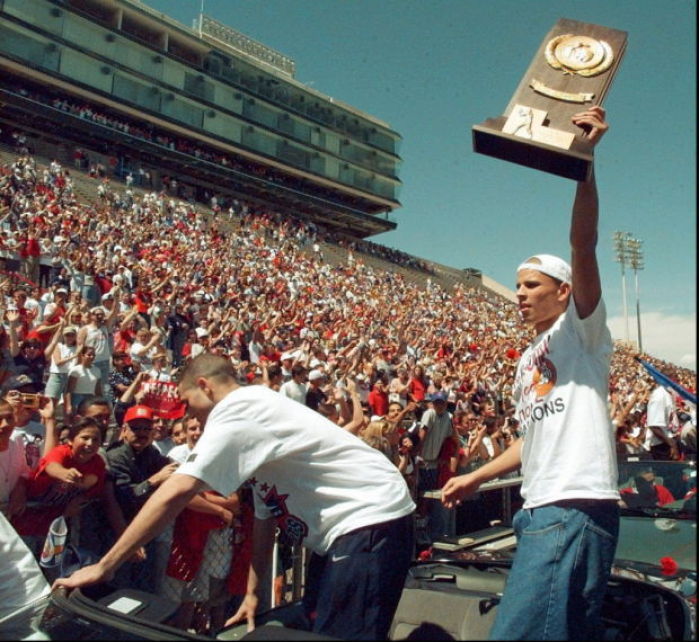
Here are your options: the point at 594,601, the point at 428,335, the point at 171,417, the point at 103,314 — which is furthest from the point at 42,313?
the point at 428,335

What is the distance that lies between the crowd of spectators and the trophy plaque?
222 cm

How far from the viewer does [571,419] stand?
2.05 metres

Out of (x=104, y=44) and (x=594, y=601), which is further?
(x=104, y=44)

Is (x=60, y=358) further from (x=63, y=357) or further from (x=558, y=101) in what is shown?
(x=558, y=101)

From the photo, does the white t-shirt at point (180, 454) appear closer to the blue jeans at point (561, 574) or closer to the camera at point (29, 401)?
the camera at point (29, 401)

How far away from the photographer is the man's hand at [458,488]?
8.00 feet

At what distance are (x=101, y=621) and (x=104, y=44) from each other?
162 feet

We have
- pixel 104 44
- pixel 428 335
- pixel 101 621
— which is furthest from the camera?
pixel 104 44

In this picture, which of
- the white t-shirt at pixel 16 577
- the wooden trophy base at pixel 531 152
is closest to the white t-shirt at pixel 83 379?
the white t-shirt at pixel 16 577

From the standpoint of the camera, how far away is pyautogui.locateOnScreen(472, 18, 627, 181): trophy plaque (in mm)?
1954

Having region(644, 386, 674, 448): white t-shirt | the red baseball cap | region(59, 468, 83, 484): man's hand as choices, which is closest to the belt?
region(59, 468, 83, 484): man's hand

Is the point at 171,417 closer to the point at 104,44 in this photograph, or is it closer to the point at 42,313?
the point at 42,313

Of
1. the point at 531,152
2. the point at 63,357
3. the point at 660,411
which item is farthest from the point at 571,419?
the point at 660,411

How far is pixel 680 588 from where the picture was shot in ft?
8.31
